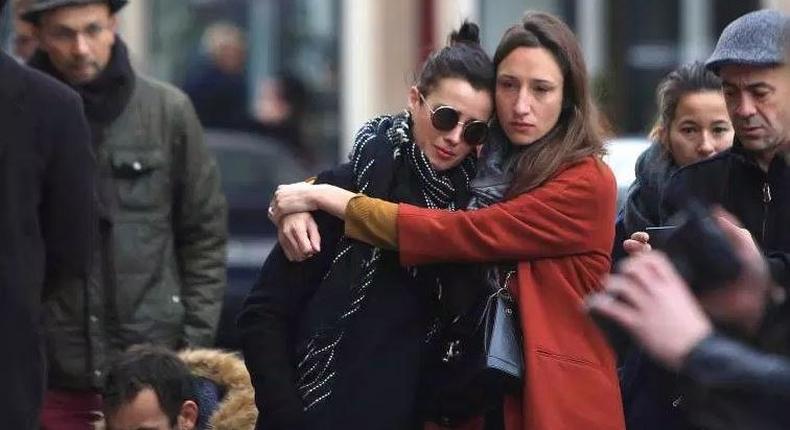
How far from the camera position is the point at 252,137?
16.0 meters

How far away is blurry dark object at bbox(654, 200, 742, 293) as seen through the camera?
2.98m

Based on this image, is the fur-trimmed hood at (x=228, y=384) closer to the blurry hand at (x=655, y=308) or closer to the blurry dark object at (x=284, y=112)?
the blurry hand at (x=655, y=308)

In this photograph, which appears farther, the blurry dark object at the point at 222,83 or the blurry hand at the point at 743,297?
the blurry dark object at the point at 222,83

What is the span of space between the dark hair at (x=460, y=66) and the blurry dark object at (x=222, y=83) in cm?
1151

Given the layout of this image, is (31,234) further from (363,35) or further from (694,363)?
(363,35)

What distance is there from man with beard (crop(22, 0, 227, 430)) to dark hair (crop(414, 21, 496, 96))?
132 centimetres

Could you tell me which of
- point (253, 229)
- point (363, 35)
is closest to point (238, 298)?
point (253, 229)

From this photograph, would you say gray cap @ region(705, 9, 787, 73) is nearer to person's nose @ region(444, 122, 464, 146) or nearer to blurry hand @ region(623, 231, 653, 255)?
blurry hand @ region(623, 231, 653, 255)

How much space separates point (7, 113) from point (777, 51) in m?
1.72

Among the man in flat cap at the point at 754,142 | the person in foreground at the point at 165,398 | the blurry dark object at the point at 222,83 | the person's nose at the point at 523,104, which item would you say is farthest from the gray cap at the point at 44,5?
the blurry dark object at the point at 222,83

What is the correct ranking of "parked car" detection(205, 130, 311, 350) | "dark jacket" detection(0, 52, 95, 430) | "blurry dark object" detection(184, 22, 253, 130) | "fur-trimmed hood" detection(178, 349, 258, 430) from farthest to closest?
1. "blurry dark object" detection(184, 22, 253, 130)
2. "parked car" detection(205, 130, 311, 350)
3. "fur-trimmed hood" detection(178, 349, 258, 430)
4. "dark jacket" detection(0, 52, 95, 430)

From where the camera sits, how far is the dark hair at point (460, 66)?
487cm

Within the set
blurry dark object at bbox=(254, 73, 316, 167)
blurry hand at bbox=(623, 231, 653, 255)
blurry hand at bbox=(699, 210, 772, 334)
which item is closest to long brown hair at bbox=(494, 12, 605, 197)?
blurry hand at bbox=(623, 231, 653, 255)

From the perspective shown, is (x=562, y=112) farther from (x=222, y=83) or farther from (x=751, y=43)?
(x=222, y=83)
